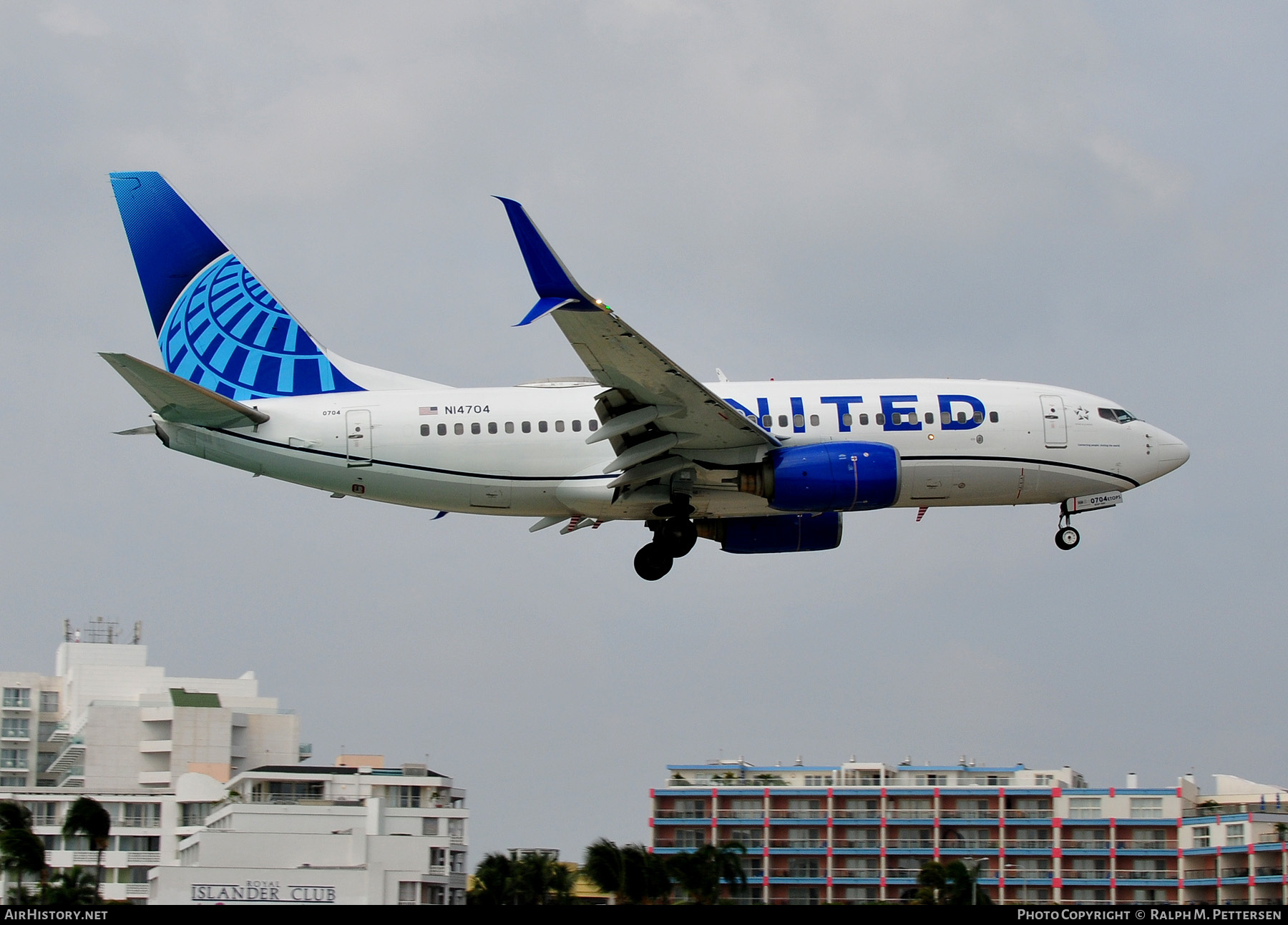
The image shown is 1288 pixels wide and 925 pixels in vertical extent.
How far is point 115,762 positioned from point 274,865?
38.3 m

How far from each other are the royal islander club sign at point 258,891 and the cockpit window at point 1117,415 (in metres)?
31.8

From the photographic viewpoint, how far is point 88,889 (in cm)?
5141

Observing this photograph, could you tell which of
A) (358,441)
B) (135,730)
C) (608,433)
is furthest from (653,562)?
(135,730)

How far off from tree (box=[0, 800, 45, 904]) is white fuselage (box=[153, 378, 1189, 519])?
2225 centimetres

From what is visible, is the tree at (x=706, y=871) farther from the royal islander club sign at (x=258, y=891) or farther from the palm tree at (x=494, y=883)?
the royal islander club sign at (x=258, y=891)

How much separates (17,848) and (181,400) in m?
24.1

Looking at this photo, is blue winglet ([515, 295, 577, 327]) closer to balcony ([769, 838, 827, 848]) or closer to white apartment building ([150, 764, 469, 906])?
white apartment building ([150, 764, 469, 906])

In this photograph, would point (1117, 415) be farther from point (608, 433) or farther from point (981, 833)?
point (981, 833)

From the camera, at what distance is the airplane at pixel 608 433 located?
37.3 m

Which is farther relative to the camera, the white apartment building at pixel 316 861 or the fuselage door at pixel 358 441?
the white apartment building at pixel 316 861

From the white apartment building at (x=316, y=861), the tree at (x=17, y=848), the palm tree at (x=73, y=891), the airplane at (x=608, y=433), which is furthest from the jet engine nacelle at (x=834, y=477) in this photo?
the tree at (x=17, y=848)

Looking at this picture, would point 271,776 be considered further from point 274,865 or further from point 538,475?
point 538,475

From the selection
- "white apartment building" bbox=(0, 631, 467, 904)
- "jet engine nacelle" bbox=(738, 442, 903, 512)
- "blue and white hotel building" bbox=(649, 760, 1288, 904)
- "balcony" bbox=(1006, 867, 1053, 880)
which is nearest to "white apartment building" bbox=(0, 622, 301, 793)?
"white apartment building" bbox=(0, 631, 467, 904)

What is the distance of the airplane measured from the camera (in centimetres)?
3731
